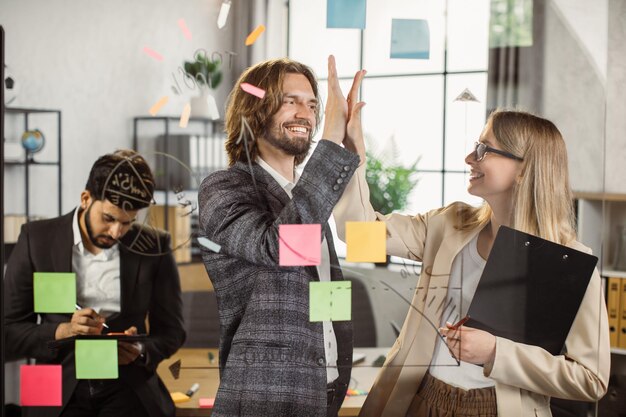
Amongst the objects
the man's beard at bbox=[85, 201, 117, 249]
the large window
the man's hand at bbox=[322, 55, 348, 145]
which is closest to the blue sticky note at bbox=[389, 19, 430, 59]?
the large window

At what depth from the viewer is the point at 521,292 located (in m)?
1.76

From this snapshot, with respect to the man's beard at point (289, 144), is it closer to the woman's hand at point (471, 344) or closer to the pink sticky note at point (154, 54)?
the pink sticky note at point (154, 54)

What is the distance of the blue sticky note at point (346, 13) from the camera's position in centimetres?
172

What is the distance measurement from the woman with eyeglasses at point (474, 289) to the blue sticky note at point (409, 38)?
0.22 m

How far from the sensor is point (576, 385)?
68.1 inches

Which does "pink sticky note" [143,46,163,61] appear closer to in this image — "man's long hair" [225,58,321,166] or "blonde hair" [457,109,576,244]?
"man's long hair" [225,58,321,166]

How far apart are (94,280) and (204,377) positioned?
358 mm

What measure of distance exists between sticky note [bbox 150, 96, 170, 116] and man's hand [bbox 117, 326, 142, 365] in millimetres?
527

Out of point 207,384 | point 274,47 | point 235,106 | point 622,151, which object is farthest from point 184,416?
point 622,151

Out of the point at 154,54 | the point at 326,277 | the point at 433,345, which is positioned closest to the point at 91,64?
the point at 154,54

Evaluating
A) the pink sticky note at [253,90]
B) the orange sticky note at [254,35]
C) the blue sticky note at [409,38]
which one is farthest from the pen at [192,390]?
the blue sticky note at [409,38]

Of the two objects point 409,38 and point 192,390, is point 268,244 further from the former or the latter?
point 409,38

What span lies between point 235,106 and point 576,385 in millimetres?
1082

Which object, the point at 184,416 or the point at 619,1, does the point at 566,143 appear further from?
the point at 184,416
